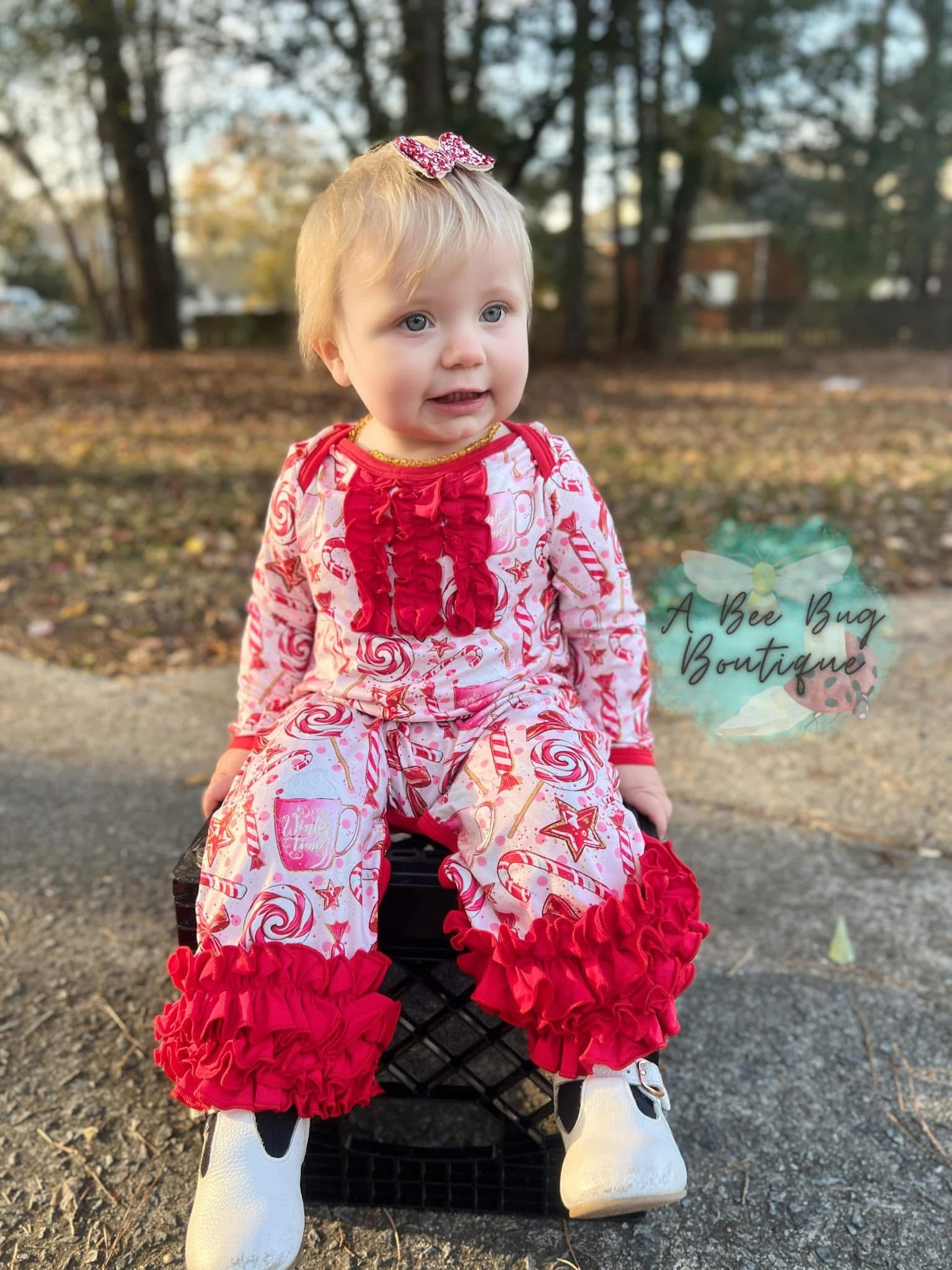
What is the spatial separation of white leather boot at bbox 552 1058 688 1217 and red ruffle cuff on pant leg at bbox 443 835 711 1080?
4 cm

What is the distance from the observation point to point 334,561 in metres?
1.76

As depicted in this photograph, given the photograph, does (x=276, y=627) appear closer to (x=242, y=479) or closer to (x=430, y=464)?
(x=430, y=464)

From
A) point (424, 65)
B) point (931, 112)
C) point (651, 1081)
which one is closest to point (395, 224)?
point (651, 1081)

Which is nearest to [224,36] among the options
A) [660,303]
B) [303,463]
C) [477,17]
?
[477,17]

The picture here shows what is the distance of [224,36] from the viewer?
12.1 meters

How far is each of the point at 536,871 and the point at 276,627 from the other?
2.35 ft

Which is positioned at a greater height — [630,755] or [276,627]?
[276,627]

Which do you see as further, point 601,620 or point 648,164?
point 648,164

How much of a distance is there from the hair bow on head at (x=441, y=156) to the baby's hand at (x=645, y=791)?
97 centimetres

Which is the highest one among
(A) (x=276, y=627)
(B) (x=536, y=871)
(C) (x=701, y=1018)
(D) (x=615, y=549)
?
(D) (x=615, y=549)

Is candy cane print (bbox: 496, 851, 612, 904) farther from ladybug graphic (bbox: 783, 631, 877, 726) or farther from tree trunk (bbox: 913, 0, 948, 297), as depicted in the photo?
tree trunk (bbox: 913, 0, 948, 297)

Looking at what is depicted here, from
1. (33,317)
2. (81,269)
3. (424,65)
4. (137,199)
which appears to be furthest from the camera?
(33,317)

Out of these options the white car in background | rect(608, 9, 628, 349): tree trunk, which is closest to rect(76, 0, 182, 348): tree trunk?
rect(608, 9, 628, 349): tree trunk

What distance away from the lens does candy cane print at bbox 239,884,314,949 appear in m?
1.41
